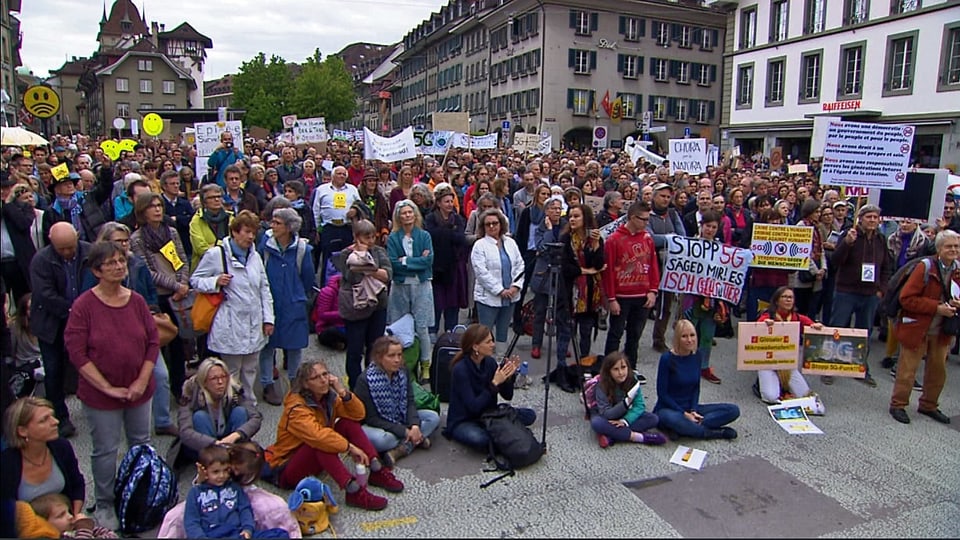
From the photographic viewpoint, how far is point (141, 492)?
4500 millimetres

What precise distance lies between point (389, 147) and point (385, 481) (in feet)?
28.8

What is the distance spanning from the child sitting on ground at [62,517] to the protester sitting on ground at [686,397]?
173 inches

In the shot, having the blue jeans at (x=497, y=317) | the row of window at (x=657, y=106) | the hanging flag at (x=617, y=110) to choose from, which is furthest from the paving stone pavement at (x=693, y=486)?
the row of window at (x=657, y=106)

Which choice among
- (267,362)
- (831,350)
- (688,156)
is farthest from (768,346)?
(688,156)

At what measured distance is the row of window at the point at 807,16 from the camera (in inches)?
1230

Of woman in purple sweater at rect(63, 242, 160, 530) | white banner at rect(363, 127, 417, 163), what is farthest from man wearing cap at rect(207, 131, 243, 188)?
woman in purple sweater at rect(63, 242, 160, 530)

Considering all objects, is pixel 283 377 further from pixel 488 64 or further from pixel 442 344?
pixel 488 64

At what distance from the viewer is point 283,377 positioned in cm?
738

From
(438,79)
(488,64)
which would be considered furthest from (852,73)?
(438,79)

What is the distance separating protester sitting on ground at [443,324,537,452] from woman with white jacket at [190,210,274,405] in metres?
1.73

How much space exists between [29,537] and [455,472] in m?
2.76

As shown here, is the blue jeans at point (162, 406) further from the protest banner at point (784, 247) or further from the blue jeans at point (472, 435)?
the protest banner at point (784, 247)

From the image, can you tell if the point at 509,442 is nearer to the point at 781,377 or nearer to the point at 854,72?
the point at 781,377

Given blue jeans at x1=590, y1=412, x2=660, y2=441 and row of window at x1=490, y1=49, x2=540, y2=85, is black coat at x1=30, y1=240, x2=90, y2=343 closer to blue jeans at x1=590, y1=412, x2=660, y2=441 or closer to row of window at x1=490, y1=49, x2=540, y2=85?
blue jeans at x1=590, y1=412, x2=660, y2=441
